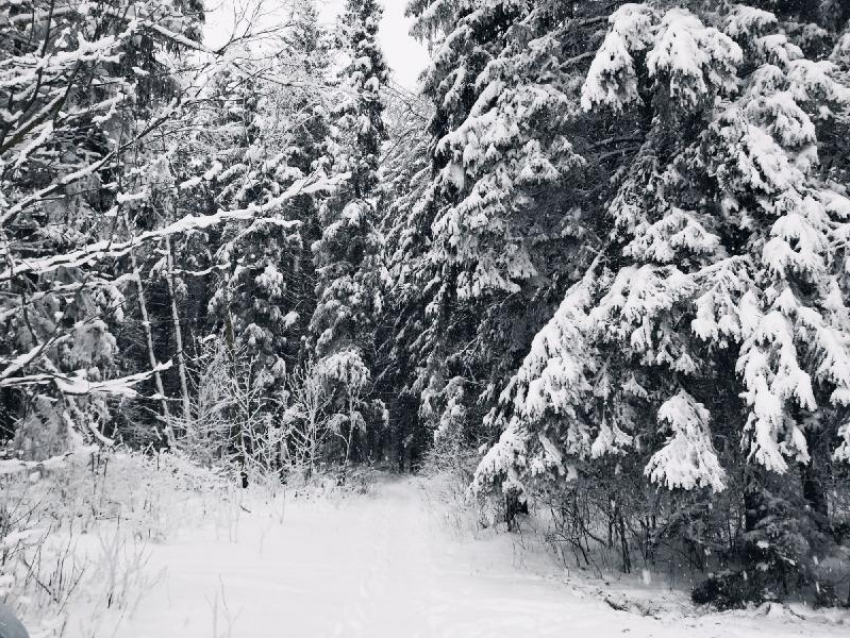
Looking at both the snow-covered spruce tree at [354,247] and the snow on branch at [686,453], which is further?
the snow-covered spruce tree at [354,247]

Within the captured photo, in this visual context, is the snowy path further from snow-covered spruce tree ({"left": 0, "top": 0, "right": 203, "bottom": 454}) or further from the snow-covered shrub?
snow-covered spruce tree ({"left": 0, "top": 0, "right": 203, "bottom": 454})

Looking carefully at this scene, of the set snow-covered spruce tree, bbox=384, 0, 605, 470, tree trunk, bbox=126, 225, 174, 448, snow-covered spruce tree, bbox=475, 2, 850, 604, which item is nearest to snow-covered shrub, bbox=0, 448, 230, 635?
tree trunk, bbox=126, 225, 174, 448

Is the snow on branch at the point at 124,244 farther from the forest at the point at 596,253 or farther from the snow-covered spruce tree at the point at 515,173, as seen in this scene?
the snow-covered spruce tree at the point at 515,173

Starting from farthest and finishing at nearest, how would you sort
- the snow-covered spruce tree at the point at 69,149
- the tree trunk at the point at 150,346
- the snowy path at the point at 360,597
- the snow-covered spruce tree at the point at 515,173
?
the snow-covered spruce tree at the point at 515,173 → the snowy path at the point at 360,597 → the tree trunk at the point at 150,346 → the snow-covered spruce tree at the point at 69,149

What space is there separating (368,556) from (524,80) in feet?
26.9

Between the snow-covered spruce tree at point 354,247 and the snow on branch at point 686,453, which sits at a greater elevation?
the snow-covered spruce tree at point 354,247

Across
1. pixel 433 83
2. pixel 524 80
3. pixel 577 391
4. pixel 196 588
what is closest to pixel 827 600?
pixel 577 391

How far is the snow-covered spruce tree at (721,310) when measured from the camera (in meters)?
6.19

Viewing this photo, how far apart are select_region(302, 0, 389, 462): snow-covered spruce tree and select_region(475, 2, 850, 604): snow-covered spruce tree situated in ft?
40.2

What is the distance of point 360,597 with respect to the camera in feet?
21.5

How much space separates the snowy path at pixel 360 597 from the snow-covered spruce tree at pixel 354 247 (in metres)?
9.95

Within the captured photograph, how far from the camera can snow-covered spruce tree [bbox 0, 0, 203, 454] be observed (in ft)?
7.91

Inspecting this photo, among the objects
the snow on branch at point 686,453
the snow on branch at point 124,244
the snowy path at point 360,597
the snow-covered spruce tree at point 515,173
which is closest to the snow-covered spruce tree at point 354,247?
the snow-covered spruce tree at point 515,173

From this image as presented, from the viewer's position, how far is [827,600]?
646cm
